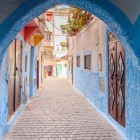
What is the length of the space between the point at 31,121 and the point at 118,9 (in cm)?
504

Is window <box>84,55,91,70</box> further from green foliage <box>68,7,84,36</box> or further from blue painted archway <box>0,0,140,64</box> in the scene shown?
blue painted archway <box>0,0,140,64</box>

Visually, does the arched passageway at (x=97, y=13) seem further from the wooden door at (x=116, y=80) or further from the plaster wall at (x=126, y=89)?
the wooden door at (x=116, y=80)

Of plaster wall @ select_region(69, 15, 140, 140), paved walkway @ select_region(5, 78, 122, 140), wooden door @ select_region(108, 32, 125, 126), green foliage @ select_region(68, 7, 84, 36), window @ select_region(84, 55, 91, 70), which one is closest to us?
plaster wall @ select_region(69, 15, 140, 140)

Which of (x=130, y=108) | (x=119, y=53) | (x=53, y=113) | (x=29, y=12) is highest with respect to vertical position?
(x=29, y=12)

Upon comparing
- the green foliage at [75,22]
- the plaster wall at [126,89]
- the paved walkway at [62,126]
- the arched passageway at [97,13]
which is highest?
the green foliage at [75,22]

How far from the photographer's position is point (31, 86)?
43.7ft

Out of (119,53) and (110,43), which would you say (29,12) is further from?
(110,43)

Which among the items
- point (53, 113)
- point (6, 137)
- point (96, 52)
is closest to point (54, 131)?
point (6, 137)

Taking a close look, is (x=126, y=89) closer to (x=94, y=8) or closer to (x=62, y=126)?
(x=62, y=126)

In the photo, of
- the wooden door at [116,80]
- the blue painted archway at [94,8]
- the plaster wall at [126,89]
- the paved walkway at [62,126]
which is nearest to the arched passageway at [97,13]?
the blue painted archway at [94,8]

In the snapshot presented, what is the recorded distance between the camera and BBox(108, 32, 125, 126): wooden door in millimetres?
6312

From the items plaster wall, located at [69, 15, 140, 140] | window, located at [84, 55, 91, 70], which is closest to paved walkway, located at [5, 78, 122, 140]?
plaster wall, located at [69, 15, 140, 140]

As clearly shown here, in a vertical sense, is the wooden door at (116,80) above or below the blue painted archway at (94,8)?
below

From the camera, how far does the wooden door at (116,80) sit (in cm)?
631
